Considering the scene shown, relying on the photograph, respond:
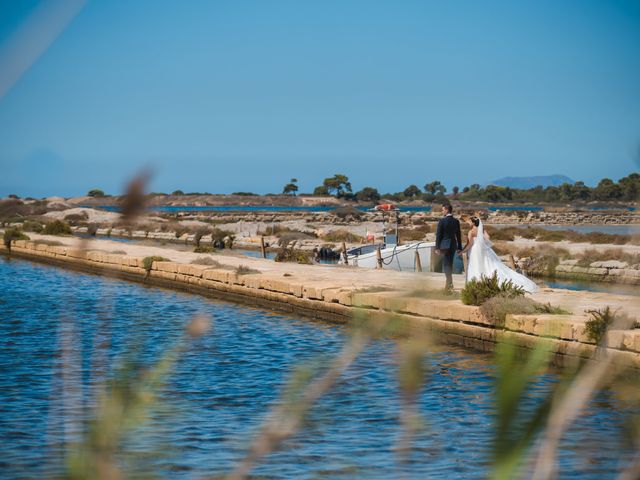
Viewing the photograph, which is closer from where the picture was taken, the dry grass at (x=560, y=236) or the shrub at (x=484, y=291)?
the shrub at (x=484, y=291)

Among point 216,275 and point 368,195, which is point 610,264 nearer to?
point 216,275

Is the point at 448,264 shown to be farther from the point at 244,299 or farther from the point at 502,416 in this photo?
the point at 502,416

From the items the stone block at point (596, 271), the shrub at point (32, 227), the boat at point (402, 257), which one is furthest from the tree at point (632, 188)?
the shrub at point (32, 227)

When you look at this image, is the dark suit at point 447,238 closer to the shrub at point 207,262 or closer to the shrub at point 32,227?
the shrub at point 207,262

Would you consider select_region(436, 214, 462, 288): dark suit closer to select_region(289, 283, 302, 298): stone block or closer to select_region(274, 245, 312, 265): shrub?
select_region(289, 283, 302, 298): stone block

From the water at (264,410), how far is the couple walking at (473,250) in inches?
87.6

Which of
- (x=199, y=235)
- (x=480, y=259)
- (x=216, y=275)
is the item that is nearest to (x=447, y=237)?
(x=480, y=259)

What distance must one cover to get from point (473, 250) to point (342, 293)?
2.46m

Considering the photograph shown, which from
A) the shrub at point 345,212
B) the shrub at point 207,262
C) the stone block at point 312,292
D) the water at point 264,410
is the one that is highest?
the shrub at point 345,212

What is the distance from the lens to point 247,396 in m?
9.01

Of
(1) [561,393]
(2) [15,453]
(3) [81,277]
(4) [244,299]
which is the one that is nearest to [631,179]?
(1) [561,393]

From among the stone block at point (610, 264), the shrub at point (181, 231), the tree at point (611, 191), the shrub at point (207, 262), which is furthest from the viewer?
the shrub at point (181, 231)

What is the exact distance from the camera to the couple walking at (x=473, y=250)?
14203 millimetres

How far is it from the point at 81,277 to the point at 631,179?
895 inches
